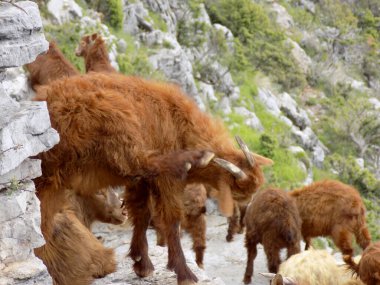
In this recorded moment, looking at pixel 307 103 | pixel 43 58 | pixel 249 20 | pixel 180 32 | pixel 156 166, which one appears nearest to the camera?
pixel 156 166

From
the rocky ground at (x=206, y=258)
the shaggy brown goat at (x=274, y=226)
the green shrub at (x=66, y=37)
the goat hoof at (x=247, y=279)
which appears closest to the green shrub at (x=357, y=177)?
the rocky ground at (x=206, y=258)

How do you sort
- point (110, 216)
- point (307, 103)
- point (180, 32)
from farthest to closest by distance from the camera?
point (307, 103) < point (180, 32) < point (110, 216)

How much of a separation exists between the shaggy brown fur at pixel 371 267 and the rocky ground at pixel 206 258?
160 cm

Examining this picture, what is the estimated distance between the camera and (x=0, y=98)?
5012 mm

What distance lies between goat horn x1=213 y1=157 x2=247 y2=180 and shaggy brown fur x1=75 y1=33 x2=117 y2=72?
6680 mm

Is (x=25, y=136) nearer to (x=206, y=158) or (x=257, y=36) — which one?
(x=206, y=158)

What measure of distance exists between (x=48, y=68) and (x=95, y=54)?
1334 millimetres

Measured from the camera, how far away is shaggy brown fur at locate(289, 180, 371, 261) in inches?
427

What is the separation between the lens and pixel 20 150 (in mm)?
5109

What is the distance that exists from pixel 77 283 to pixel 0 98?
2.59 metres

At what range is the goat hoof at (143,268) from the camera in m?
7.17

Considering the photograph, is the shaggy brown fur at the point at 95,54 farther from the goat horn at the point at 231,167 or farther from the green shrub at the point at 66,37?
the goat horn at the point at 231,167

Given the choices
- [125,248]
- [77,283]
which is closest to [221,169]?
[77,283]

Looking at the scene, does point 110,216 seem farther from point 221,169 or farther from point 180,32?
point 180,32
